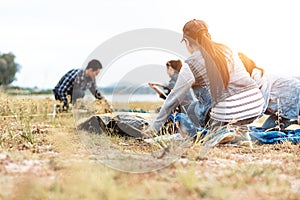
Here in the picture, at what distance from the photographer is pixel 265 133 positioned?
454 cm

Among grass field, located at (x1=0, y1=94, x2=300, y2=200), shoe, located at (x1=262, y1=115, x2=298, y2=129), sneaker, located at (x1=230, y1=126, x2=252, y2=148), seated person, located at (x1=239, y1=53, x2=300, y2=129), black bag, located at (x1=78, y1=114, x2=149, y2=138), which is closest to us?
grass field, located at (x1=0, y1=94, x2=300, y2=200)

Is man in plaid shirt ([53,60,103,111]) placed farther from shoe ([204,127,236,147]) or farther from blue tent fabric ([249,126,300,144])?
blue tent fabric ([249,126,300,144])

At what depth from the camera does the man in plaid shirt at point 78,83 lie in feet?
17.3

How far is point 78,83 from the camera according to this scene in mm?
6367

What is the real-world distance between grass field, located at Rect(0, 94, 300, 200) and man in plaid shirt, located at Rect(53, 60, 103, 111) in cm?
145

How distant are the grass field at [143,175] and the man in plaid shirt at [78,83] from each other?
145 centimetres

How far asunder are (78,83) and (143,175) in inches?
150

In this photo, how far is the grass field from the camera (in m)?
2.30

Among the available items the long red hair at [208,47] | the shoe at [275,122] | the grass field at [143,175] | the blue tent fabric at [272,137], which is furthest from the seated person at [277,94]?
the grass field at [143,175]

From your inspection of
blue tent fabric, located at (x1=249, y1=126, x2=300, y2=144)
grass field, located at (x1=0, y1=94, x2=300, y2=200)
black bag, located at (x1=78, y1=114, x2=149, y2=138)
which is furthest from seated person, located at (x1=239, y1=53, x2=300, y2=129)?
black bag, located at (x1=78, y1=114, x2=149, y2=138)

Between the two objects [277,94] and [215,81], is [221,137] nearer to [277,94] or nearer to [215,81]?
[215,81]

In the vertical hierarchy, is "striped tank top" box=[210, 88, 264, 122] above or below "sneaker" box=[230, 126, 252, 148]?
above

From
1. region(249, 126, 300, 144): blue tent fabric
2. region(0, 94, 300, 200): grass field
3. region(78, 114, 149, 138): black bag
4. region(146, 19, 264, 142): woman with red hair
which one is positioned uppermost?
region(146, 19, 264, 142): woman with red hair

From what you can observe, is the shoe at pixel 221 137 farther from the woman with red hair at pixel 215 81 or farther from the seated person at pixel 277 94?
the seated person at pixel 277 94
